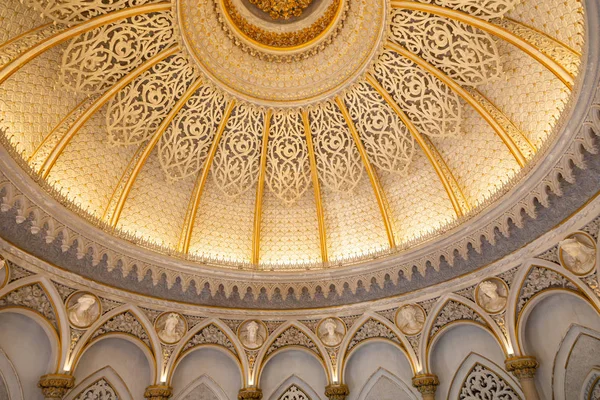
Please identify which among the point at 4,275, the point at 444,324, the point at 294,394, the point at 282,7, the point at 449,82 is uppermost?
the point at 282,7

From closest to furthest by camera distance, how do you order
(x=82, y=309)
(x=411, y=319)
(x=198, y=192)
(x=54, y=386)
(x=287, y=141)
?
(x=54, y=386), (x=82, y=309), (x=411, y=319), (x=198, y=192), (x=287, y=141)

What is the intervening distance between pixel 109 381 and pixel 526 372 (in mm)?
11053

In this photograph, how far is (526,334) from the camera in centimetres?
1140

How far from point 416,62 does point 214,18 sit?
606cm

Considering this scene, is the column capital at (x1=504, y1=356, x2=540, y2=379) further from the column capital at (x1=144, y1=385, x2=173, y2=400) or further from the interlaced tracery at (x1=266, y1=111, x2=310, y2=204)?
the column capital at (x1=144, y1=385, x2=173, y2=400)

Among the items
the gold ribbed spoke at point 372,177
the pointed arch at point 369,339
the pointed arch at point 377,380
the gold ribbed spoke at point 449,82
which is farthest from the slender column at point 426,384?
the gold ribbed spoke at point 449,82

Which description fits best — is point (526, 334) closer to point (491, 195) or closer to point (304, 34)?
point (491, 195)

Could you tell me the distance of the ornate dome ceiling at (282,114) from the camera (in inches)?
431

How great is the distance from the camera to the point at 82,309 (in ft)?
38.1

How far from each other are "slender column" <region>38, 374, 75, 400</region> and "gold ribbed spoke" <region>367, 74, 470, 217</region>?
11673 mm

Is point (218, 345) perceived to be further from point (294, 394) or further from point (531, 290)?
point (531, 290)

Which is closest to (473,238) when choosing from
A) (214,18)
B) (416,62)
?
(416,62)

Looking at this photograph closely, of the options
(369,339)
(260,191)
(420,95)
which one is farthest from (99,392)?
(420,95)

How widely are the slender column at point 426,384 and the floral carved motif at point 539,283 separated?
3.05 m
